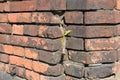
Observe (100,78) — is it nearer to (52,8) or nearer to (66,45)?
(66,45)

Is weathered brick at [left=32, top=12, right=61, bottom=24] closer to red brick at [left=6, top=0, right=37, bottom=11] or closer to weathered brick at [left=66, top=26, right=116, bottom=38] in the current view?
red brick at [left=6, top=0, right=37, bottom=11]

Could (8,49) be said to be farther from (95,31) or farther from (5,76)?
(95,31)

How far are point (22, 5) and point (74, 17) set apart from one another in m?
0.55

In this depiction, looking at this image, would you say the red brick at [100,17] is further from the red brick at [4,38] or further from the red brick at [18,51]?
the red brick at [4,38]

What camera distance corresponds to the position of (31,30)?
2.42 m

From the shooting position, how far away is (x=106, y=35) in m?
2.15

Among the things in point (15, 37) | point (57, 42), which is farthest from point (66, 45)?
point (15, 37)

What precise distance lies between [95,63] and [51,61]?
362 mm

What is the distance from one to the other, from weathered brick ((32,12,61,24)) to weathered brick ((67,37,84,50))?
0.62ft

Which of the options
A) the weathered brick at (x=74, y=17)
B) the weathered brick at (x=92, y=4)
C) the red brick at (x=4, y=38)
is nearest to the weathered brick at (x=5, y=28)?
the red brick at (x=4, y=38)

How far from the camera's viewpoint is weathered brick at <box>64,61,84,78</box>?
219 centimetres

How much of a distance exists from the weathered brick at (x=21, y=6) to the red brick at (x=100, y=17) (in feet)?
1.69

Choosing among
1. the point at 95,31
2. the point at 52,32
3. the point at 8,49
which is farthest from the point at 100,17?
the point at 8,49

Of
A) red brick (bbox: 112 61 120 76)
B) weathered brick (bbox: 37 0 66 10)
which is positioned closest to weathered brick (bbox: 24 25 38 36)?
weathered brick (bbox: 37 0 66 10)
